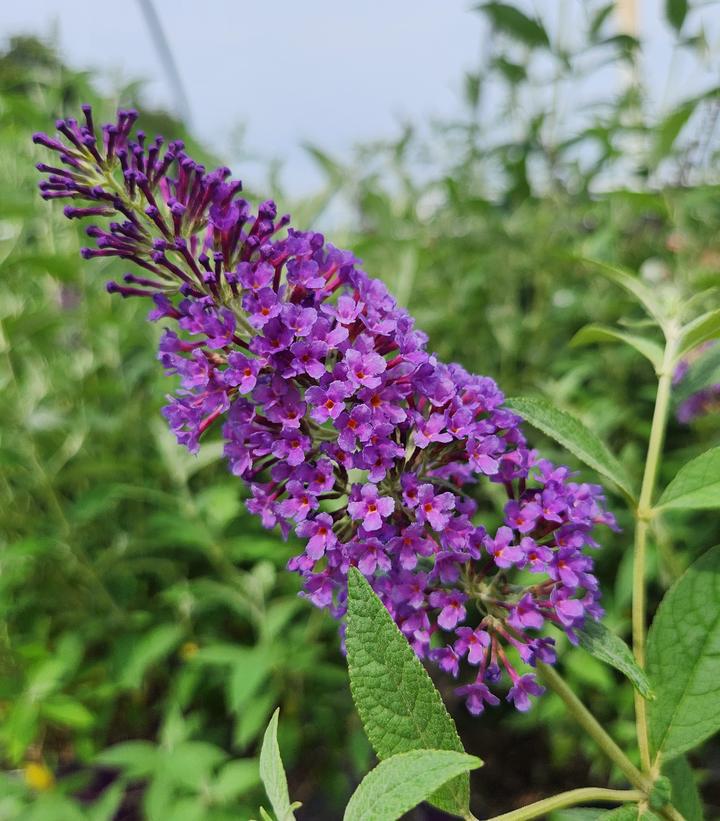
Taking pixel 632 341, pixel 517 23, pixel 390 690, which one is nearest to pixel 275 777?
pixel 390 690

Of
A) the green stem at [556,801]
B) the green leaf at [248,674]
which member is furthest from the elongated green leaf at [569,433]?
the green leaf at [248,674]

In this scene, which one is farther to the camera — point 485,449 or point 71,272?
point 71,272

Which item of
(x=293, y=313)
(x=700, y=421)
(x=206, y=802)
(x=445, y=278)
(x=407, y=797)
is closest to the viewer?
(x=407, y=797)

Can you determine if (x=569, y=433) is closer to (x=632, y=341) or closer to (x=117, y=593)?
(x=632, y=341)

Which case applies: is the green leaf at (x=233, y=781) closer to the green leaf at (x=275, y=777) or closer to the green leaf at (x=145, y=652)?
the green leaf at (x=145, y=652)

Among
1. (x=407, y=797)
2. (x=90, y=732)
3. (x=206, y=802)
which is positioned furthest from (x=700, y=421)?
(x=90, y=732)

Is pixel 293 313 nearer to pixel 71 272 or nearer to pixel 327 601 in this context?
pixel 327 601

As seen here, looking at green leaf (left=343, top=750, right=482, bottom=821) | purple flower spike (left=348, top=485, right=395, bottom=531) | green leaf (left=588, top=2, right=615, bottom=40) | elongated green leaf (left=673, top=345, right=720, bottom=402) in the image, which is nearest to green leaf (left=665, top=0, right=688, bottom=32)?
green leaf (left=588, top=2, right=615, bottom=40)
